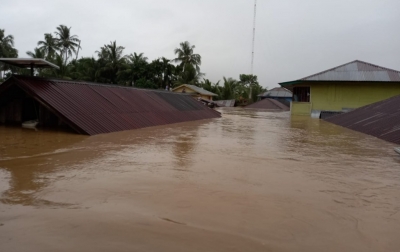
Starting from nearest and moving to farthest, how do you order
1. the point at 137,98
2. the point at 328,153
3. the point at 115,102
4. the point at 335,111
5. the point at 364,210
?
the point at 364,210, the point at 328,153, the point at 115,102, the point at 137,98, the point at 335,111

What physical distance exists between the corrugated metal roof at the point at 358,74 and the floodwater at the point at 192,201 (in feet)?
69.0

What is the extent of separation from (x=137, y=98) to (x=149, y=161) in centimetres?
1095

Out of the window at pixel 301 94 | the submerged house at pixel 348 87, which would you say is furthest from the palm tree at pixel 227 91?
the submerged house at pixel 348 87

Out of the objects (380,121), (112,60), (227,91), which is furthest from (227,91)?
(380,121)

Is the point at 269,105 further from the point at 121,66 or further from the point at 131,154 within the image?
the point at 131,154

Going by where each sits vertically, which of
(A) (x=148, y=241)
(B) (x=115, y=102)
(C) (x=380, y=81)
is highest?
(C) (x=380, y=81)

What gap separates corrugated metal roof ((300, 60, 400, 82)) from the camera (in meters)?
27.8

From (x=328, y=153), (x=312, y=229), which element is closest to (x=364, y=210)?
(x=312, y=229)

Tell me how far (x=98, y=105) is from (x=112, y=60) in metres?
34.5

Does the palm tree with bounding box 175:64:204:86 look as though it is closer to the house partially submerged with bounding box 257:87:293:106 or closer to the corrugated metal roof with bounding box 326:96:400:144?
the house partially submerged with bounding box 257:87:293:106

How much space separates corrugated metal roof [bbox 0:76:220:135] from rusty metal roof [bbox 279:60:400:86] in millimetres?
14248

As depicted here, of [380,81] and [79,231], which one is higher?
[380,81]

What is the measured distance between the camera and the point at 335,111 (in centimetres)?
2916

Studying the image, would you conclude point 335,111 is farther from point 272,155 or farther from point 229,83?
point 229,83
